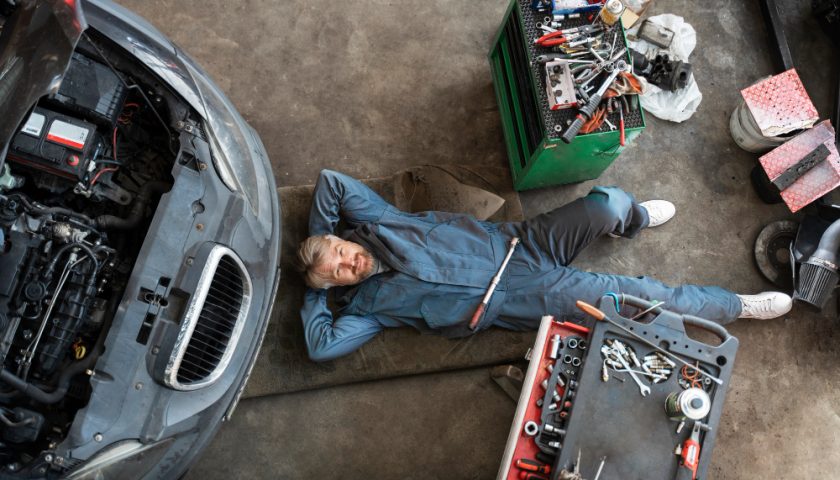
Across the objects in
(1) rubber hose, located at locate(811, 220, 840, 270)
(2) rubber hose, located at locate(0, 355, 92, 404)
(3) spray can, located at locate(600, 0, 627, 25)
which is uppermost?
(3) spray can, located at locate(600, 0, 627, 25)

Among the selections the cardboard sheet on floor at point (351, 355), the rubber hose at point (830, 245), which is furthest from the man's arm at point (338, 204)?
the rubber hose at point (830, 245)

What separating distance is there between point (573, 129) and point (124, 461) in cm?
202

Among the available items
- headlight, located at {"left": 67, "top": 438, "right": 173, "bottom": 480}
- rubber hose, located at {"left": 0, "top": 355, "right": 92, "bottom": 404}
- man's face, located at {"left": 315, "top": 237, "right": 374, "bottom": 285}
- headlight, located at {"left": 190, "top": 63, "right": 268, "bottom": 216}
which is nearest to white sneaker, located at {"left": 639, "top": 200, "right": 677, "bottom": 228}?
man's face, located at {"left": 315, "top": 237, "right": 374, "bottom": 285}

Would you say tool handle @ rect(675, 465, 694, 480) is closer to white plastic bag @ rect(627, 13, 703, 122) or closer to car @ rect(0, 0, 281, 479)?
car @ rect(0, 0, 281, 479)

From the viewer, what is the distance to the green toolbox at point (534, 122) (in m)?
2.59

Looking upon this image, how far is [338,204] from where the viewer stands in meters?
2.77

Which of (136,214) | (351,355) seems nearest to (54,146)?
(136,214)

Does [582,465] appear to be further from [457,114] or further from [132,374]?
[457,114]

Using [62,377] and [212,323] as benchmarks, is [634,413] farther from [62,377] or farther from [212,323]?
[62,377]

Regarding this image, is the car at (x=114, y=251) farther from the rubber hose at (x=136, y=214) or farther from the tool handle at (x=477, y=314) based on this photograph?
the tool handle at (x=477, y=314)

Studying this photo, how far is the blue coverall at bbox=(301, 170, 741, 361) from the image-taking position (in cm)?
271

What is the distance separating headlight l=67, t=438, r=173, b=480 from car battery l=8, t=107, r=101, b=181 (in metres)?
0.90

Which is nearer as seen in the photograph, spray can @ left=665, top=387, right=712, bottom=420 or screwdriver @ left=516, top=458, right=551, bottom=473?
spray can @ left=665, top=387, right=712, bottom=420

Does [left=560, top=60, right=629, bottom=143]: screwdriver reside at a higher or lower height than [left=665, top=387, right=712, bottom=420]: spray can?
higher
